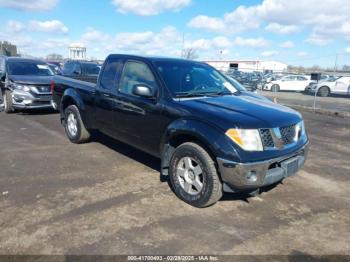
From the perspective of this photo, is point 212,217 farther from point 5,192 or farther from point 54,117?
point 54,117

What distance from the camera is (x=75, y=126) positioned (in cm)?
712

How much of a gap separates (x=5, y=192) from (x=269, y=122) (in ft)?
11.7

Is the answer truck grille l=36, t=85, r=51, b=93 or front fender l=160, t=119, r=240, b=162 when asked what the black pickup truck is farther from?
truck grille l=36, t=85, r=51, b=93

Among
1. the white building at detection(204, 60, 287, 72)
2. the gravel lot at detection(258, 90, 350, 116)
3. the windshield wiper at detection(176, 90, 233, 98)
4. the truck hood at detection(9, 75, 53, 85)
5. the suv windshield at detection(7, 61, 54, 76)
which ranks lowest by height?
the gravel lot at detection(258, 90, 350, 116)

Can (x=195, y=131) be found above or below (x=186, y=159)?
above

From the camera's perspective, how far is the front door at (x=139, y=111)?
4875 mm

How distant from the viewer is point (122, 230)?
12.2 feet

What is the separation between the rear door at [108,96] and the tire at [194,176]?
168 cm

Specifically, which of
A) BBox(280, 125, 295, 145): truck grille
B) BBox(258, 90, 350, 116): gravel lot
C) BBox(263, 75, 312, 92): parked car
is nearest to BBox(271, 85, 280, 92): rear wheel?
BBox(263, 75, 312, 92): parked car

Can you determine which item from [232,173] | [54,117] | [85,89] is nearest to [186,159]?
[232,173]

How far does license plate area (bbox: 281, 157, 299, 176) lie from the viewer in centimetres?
425

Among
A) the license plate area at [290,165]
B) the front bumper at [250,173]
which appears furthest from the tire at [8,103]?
the license plate area at [290,165]

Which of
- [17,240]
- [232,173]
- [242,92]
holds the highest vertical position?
[242,92]

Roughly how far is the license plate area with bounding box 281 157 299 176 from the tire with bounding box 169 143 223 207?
0.84 meters
